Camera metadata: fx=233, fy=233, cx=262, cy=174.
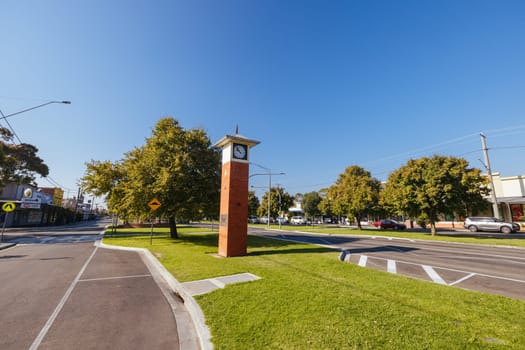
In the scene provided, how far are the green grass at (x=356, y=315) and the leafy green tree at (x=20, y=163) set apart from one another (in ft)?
141

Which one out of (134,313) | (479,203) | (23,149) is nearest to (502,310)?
(134,313)

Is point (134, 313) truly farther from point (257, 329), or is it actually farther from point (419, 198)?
point (419, 198)

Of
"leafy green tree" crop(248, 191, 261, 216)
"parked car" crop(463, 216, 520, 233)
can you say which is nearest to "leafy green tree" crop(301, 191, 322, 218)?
"leafy green tree" crop(248, 191, 261, 216)

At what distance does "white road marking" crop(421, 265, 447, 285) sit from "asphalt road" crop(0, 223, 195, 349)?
8.09 meters

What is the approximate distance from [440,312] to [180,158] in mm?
15517

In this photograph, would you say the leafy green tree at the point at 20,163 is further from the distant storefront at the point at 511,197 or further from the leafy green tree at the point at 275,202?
the distant storefront at the point at 511,197

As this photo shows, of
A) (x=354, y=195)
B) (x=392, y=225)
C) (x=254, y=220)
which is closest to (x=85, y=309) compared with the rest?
(x=354, y=195)

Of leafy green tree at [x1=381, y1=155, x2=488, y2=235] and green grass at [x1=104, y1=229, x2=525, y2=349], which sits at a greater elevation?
leafy green tree at [x1=381, y1=155, x2=488, y2=235]

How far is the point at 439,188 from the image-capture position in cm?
2195

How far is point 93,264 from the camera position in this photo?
10258mm

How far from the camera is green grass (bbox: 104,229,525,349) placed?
362 centimetres

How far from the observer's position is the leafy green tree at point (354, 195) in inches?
1239

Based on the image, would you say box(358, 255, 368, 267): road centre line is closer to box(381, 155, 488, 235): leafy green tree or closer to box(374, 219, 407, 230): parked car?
box(381, 155, 488, 235): leafy green tree

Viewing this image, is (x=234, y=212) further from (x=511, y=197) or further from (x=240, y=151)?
(x=511, y=197)
